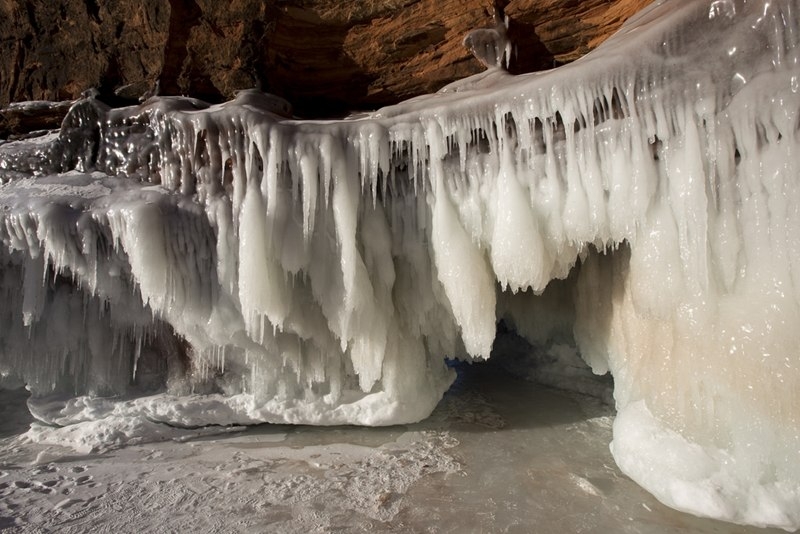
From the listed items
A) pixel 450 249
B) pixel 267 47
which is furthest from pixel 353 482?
pixel 267 47

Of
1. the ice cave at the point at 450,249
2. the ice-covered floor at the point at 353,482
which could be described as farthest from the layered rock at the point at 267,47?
the ice-covered floor at the point at 353,482

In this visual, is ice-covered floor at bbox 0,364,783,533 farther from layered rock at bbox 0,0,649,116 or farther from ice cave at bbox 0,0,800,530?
layered rock at bbox 0,0,649,116

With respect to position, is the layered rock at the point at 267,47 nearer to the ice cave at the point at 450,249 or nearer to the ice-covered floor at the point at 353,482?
the ice cave at the point at 450,249

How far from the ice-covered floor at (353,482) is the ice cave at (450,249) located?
0.74 ft

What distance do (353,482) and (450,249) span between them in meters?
1.59

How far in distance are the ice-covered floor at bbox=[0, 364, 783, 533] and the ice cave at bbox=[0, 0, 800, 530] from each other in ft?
0.74

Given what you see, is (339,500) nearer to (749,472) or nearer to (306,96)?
(749,472)

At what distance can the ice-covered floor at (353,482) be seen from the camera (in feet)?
8.21

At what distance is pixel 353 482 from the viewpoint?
2.93 m

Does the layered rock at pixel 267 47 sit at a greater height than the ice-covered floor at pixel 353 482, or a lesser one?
greater

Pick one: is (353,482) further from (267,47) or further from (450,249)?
(267,47)

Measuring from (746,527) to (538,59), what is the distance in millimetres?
3171

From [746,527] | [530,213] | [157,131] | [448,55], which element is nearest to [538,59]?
[448,55]

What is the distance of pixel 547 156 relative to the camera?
2951 mm
